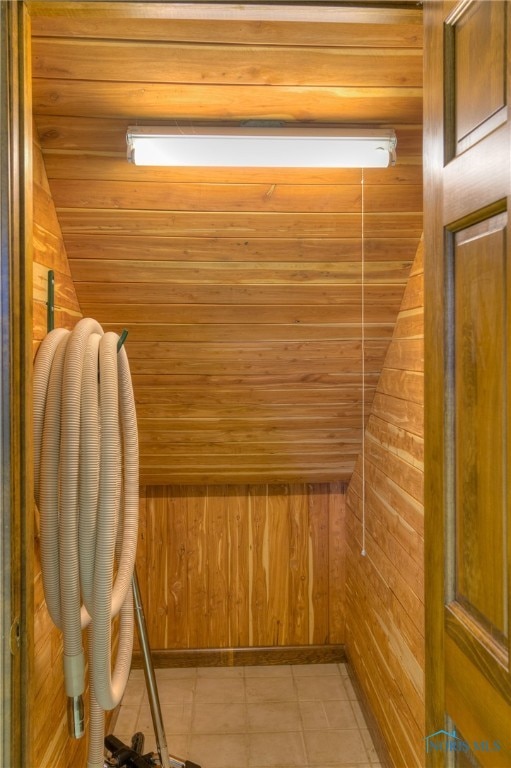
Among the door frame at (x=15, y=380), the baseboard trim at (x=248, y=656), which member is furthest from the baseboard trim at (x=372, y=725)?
the door frame at (x=15, y=380)

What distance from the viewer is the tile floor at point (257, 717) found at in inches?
93.0

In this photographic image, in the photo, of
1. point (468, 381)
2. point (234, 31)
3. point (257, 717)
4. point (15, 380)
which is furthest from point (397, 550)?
point (234, 31)

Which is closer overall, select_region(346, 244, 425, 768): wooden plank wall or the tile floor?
select_region(346, 244, 425, 768): wooden plank wall

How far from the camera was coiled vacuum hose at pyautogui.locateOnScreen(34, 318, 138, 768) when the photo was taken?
1.36m

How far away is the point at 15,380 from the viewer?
3.39ft

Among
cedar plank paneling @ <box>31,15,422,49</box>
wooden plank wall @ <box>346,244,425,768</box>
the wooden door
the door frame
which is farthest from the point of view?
wooden plank wall @ <box>346,244,425,768</box>

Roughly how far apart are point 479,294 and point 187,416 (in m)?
1.91

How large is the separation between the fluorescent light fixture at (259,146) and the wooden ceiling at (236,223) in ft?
0.33

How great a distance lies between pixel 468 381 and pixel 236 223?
120 centimetres

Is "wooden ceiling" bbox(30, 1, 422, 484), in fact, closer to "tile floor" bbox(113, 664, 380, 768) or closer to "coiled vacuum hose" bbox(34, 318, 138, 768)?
"coiled vacuum hose" bbox(34, 318, 138, 768)

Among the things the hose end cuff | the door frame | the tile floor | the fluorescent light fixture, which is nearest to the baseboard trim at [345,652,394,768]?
the tile floor

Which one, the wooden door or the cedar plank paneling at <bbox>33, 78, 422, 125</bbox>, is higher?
the cedar plank paneling at <bbox>33, 78, 422, 125</bbox>
